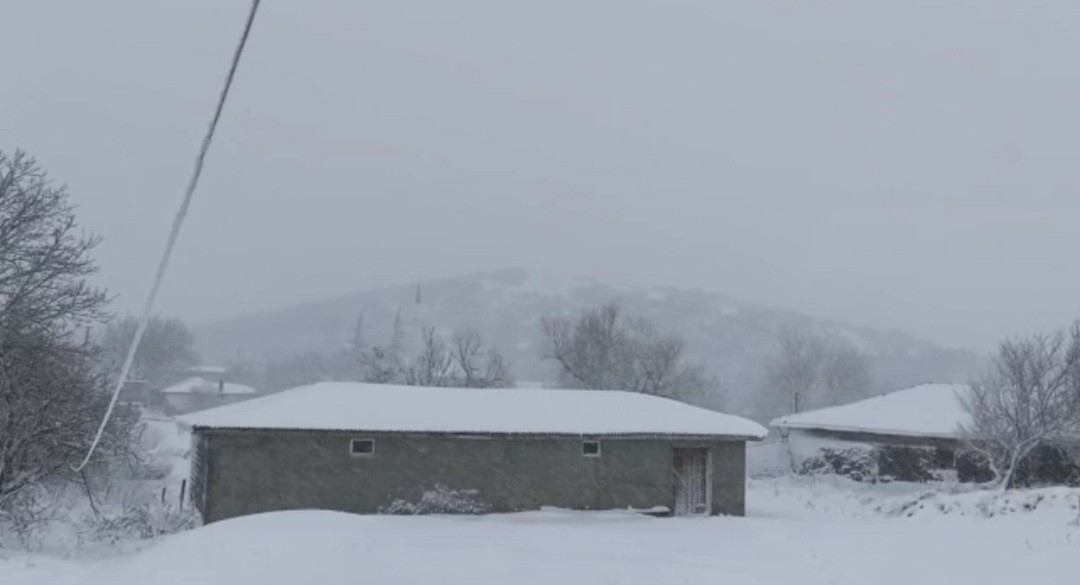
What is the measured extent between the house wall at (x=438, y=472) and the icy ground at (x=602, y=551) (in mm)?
874

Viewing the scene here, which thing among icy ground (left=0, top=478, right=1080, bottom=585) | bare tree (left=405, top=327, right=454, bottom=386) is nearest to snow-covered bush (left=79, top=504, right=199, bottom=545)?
icy ground (left=0, top=478, right=1080, bottom=585)

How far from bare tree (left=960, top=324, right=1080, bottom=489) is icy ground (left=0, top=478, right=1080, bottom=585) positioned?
31.3 ft

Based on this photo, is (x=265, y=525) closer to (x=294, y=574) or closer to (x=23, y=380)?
(x=294, y=574)

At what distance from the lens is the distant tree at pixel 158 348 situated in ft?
311

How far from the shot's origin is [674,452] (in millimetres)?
26750

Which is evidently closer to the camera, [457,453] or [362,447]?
[362,447]

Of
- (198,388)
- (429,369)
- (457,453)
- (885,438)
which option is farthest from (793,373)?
(457,453)

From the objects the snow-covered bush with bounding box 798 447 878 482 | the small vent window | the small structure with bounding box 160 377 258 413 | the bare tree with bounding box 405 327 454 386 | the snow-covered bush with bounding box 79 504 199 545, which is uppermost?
the bare tree with bounding box 405 327 454 386

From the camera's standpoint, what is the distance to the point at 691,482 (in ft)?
87.0

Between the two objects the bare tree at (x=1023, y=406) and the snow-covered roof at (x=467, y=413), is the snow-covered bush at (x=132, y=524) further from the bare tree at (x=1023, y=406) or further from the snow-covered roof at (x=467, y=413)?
the bare tree at (x=1023, y=406)

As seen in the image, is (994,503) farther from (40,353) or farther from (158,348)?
(158,348)

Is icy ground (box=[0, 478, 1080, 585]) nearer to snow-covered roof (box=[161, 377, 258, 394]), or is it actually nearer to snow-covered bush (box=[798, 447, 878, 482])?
snow-covered bush (box=[798, 447, 878, 482])

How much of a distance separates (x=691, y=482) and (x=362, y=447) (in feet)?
29.9

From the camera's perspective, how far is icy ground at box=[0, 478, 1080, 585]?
14.0 metres
